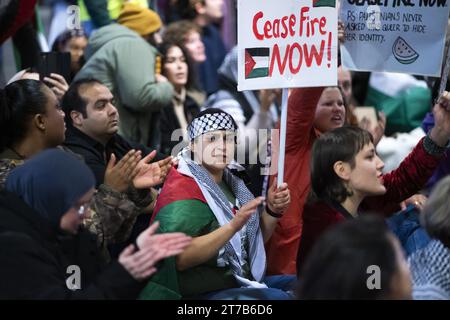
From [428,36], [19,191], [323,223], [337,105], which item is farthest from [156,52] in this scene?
[19,191]

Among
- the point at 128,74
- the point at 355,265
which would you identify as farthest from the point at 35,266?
the point at 128,74

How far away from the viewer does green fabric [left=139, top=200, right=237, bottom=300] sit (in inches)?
196

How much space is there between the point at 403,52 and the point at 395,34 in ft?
0.39

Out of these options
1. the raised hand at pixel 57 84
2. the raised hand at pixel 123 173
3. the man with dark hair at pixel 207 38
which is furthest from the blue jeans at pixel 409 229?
the man with dark hair at pixel 207 38

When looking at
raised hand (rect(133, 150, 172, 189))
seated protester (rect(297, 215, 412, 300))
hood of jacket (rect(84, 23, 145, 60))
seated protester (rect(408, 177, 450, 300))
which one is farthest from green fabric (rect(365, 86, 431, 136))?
seated protester (rect(297, 215, 412, 300))

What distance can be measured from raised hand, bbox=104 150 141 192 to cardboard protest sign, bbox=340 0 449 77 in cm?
169

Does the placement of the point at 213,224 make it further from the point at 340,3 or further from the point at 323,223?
the point at 340,3

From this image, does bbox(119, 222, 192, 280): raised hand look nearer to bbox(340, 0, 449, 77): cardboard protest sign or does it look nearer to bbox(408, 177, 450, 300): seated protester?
bbox(408, 177, 450, 300): seated protester

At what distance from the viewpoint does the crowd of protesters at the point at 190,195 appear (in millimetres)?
4168

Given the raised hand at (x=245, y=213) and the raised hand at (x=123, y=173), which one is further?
the raised hand at (x=123, y=173)

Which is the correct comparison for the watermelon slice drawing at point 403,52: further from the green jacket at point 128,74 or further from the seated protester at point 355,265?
the seated protester at point 355,265
